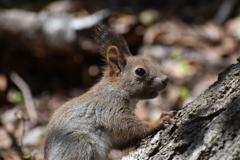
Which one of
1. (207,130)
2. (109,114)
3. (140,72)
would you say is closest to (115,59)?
(140,72)

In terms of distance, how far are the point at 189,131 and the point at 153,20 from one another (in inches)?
304

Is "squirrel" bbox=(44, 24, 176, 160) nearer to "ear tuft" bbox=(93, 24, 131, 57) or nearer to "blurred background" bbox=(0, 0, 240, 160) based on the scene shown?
"ear tuft" bbox=(93, 24, 131, 57)

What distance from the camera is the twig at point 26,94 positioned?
828 centimetres

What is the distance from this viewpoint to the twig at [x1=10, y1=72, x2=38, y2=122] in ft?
27.2

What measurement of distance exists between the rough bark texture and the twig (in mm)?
4962

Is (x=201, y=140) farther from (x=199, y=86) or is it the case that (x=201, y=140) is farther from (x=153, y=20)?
(x=153, y=20)

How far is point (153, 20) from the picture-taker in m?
10.8

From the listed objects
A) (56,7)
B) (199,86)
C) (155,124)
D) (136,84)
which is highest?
(56,7)

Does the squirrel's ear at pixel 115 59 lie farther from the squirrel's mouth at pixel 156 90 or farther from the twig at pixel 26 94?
the twig at pixel 26 94

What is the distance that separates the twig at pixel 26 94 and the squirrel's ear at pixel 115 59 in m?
3.75

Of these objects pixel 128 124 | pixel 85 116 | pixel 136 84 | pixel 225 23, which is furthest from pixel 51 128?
pixel 225 23

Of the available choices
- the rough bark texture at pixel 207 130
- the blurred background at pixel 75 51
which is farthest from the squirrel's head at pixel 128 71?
the blurred background at pixel 75 51

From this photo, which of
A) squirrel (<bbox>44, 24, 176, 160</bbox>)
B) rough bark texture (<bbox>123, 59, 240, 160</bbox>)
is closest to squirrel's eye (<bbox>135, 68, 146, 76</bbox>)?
squirrel (<bbox>44, 24, 176, 160</bbox>)

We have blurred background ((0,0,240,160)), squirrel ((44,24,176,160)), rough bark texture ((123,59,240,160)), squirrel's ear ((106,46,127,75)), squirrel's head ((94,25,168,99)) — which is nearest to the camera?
rough bark texture ((123,59,240,160))
